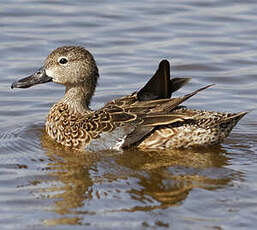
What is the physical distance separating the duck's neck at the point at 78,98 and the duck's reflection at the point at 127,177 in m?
0.54

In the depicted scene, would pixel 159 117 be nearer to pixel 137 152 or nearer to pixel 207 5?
pixel 137 152

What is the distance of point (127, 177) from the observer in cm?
850

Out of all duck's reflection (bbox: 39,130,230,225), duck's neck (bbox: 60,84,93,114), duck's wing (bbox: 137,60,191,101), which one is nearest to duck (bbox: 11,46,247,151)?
duck's wing (bbox: 137,60,191,101)

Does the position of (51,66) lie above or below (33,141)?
above

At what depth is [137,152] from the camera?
939cm

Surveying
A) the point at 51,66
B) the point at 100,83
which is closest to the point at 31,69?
the point at 100,83

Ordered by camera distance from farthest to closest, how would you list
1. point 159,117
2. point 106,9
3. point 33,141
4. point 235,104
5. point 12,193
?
point 106,9 < point 235,104 < point 33,141 < point 159,117 < point 12,193

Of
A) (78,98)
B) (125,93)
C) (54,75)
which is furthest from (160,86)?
(125,93)

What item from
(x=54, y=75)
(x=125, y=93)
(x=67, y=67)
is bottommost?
(x=125, y=93)

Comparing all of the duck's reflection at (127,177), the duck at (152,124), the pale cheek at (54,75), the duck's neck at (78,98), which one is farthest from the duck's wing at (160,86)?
the pale cheek at (54,75)

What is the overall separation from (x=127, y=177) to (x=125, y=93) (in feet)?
9.91

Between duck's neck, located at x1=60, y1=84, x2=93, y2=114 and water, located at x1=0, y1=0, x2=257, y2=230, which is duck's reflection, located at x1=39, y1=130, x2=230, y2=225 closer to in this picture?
water, located at x1=0, y1=0, x2=257, y2=230

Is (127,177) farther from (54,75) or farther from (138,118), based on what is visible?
(54,75)

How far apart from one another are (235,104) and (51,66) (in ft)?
8.77
